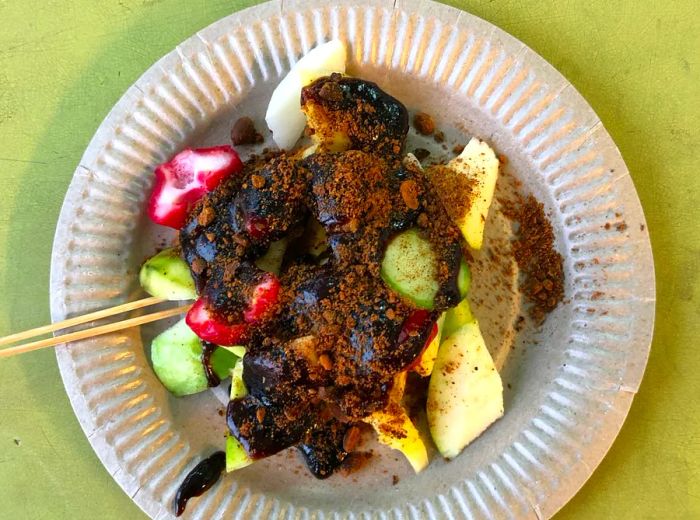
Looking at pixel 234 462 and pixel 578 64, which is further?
pixel 578 64

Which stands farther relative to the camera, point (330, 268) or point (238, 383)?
point (238, 383)

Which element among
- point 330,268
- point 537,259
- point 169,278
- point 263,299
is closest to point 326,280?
point 330,268

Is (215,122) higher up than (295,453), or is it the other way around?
(215,122)

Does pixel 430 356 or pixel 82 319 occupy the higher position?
pixel 82 319

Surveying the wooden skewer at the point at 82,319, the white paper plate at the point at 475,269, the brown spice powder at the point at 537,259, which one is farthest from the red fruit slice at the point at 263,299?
the brown spice powder at the point at 537,259

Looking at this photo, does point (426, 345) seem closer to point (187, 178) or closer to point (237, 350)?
point (237, 350)

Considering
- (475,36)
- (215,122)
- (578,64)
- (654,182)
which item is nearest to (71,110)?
(215,122)

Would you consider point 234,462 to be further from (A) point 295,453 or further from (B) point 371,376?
(B) point 371,376

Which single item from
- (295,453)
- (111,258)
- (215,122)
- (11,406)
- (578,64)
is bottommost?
(295,453)

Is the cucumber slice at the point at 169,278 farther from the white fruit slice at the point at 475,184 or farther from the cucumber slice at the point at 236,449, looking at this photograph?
the white fruit slice at the point at 475,184
